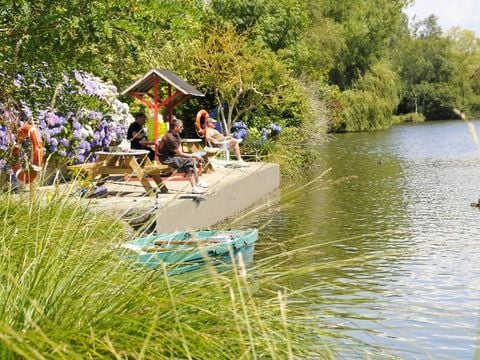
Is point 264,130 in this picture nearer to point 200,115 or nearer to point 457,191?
point 200,115

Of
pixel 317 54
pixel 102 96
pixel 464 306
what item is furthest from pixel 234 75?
pixel 317 54

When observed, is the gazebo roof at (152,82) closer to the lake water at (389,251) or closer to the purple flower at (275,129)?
the lake water at (389,251)

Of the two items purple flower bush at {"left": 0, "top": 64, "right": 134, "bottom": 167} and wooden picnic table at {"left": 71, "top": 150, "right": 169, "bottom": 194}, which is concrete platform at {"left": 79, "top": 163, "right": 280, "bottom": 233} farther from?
purple flower bush at {"left": 0, "top": 64, "right": 134, "bottom": 167}

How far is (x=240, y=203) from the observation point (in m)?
17.0

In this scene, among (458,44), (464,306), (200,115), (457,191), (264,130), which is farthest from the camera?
(458,44)

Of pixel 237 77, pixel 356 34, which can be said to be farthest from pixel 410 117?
pixel 237 77

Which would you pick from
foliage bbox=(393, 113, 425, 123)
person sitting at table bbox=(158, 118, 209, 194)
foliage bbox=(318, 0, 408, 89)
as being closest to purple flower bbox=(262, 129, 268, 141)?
person sitting at table bbox=(158, 118, 209, 194)

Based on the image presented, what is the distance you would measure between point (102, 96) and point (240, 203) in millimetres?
3202

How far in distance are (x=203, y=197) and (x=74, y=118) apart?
350cm

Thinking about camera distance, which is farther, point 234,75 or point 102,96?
point 234,75

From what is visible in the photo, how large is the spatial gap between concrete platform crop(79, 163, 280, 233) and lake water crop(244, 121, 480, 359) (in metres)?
0.69

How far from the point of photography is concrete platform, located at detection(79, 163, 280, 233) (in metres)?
12.0

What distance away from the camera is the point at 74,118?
14844 mm

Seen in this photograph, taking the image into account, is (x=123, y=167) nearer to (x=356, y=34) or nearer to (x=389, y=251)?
(x=389, y=251)
